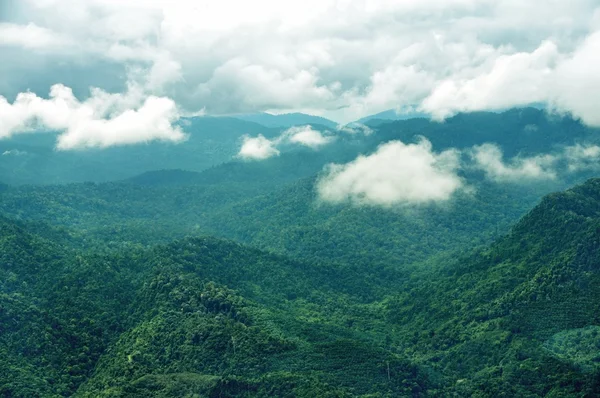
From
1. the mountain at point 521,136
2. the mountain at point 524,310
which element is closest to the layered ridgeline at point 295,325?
the mountain at point 524,310

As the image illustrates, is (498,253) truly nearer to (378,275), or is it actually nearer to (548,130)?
(378,275)

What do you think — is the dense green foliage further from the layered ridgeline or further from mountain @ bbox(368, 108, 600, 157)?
mountain @ bbox(368, 108, 600, 157)

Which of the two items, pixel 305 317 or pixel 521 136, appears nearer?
pixel 305 317

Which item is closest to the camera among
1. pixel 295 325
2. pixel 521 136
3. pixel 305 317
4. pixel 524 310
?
pixel 524 310

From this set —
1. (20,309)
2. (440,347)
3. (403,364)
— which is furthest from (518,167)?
(20,309)

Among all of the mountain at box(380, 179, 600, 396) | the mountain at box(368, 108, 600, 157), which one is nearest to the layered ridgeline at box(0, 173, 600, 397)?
the mountain at box(380, 179, 600, 396)

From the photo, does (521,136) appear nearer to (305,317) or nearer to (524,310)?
(305,317)

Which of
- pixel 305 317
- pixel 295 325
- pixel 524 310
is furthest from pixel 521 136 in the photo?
pixel 295 325

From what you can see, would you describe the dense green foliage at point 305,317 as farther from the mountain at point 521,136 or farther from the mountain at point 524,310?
the mountain at point 521,136
